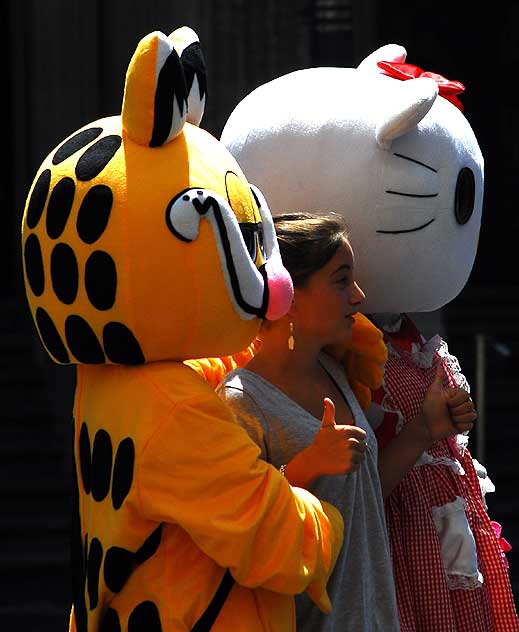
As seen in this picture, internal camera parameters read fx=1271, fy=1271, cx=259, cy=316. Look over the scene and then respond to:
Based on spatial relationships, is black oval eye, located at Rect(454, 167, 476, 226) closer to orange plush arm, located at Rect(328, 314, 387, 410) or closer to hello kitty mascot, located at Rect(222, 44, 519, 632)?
hello kitty mascot, located at Rect(222, 44, 519, 632)

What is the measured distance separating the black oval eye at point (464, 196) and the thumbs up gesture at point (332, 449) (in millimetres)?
779

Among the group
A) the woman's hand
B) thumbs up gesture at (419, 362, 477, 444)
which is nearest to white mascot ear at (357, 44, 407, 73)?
thumbs up gesture at (419, 362, 477, 444)

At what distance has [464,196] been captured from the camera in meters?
3.24

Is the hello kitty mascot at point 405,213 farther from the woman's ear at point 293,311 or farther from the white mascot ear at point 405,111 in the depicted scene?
the woman's ear at point 293,311

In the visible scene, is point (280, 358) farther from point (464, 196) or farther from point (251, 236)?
point (464, 196)

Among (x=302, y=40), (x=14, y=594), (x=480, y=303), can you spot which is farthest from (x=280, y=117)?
(x=480, y=303)

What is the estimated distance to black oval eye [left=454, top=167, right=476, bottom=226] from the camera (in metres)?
3.21

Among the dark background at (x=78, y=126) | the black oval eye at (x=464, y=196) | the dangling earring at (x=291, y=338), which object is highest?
the black oval eye at (x=464, y=196)

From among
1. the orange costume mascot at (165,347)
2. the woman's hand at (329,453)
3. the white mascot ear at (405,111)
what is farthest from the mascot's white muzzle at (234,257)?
the white mascot ear at (405,111)

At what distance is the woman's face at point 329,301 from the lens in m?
2.86

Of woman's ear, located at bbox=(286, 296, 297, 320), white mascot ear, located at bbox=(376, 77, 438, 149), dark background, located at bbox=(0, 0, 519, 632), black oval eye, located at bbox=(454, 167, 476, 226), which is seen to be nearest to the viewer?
woman's ear, located at bbox=(286, 296, 297, 320)

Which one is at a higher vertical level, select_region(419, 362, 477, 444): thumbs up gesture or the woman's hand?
the woman's hand

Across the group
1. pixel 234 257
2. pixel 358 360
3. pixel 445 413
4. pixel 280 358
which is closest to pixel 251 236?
pixel 234 257

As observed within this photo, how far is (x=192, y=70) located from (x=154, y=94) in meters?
0.24
